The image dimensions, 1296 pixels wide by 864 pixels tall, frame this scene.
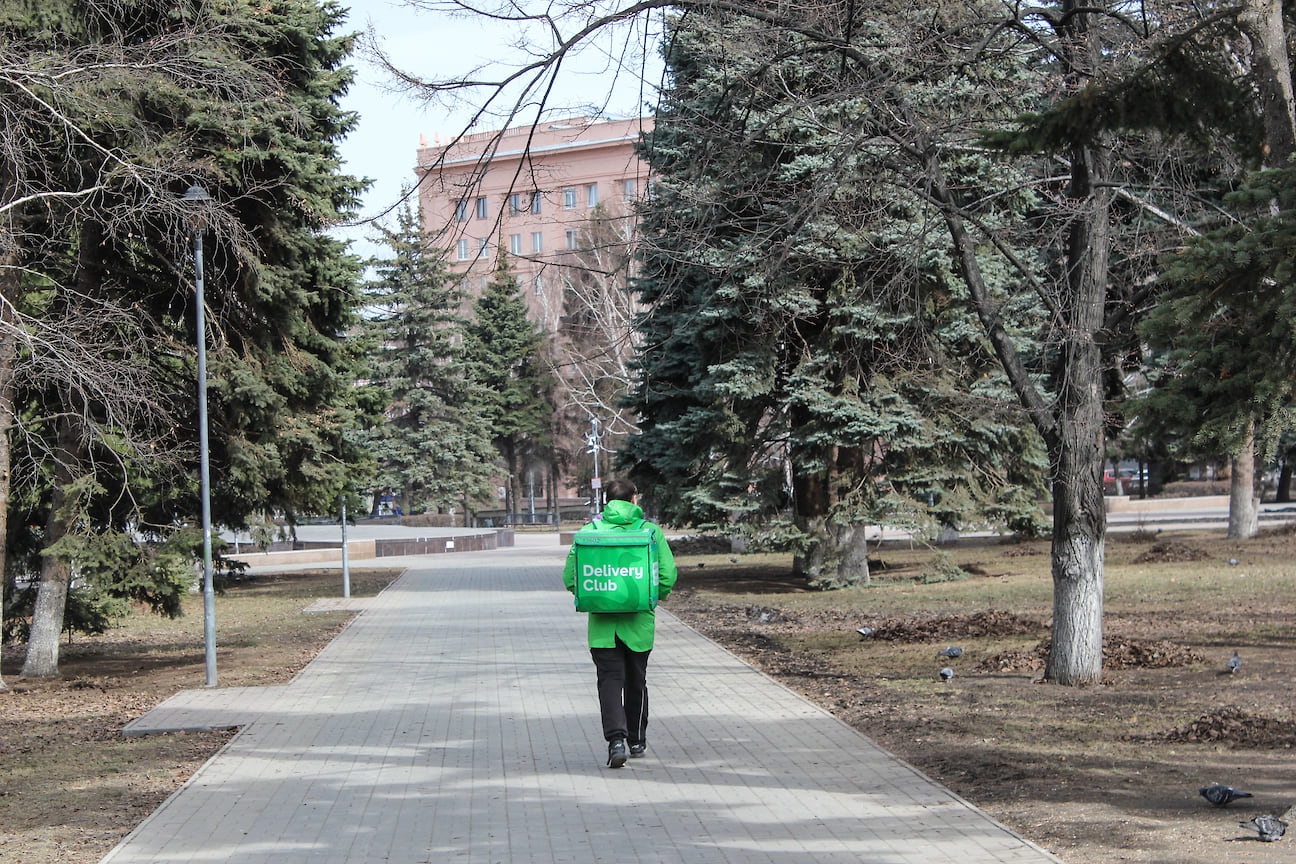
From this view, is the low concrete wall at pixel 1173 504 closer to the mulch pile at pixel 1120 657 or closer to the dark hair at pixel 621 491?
the mulch pile at pixel 1120 657

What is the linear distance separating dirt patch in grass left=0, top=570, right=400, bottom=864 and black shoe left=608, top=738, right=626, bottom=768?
9.09ft

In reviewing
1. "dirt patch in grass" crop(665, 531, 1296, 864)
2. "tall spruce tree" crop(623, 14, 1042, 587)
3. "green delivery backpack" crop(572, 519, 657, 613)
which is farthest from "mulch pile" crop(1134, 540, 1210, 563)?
"green delivery backpack" crop(572, 519, 657, 613)

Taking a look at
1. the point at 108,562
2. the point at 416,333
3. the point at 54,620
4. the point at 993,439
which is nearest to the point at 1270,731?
the point at 108,562

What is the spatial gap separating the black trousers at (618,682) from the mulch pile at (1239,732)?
3.59m

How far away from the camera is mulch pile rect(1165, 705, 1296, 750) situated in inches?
311

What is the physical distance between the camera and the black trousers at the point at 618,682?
7641mm

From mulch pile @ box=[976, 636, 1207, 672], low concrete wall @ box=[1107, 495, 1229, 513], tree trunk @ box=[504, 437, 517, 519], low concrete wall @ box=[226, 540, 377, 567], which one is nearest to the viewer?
mulch pile @ box=[976, 636, 1207, 672]

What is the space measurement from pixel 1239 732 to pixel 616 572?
4348 millimetres

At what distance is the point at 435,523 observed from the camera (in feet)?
190

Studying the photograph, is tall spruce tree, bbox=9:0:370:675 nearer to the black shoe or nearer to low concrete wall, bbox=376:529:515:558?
the black shoe

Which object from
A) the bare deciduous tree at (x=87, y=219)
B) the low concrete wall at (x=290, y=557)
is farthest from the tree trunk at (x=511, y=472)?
the bare deciduous tree at (x=87, y=219)

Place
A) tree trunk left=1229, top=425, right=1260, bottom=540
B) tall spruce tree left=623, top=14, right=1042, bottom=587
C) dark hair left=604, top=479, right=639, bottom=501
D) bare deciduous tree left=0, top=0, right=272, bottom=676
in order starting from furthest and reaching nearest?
tree trunk left=1229, top=425, right=1260, bottom=540 < tall spruce tree left=623, top=14, right=1042, bottom=587 < bare deciduous tree left=0, top=0, right=272, bottom=676 < dark hair left=604, top=479, right=639, bottom=501

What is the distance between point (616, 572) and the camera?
7516mm

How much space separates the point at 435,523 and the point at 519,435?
30.6 feet
